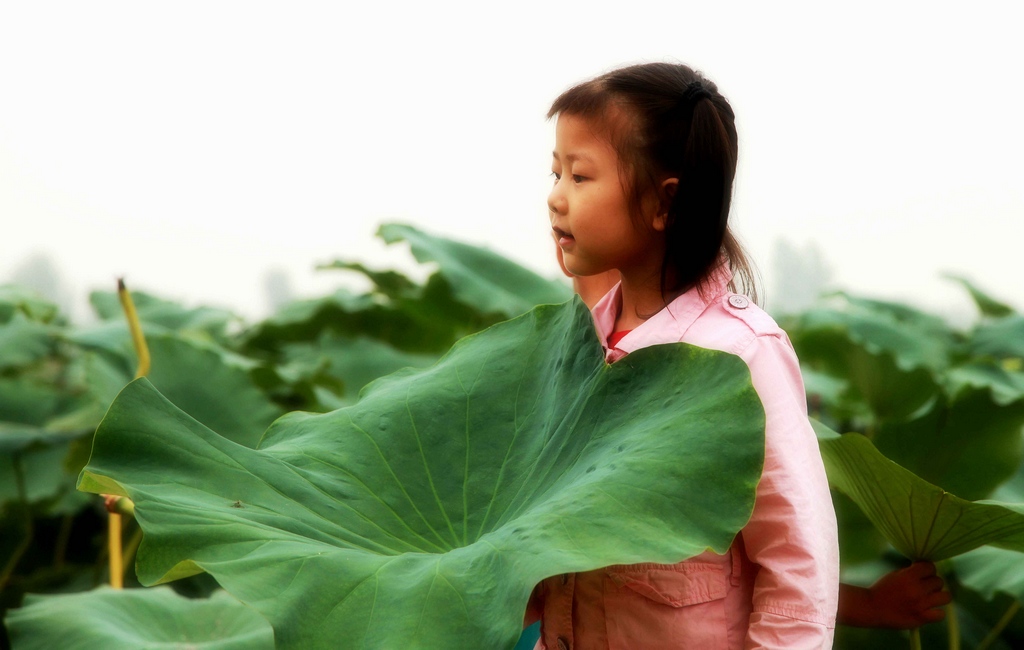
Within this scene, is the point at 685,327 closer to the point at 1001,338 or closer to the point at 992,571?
the point at 992,571

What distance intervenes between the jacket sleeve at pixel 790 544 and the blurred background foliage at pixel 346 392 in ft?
0.96

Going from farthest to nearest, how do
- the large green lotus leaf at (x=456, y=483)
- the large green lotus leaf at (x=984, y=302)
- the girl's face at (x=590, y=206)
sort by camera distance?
the large green lotus leaf at (x=984, y=302) → the girl's face at (x=590, y=206) → the large green lotus leaf at (x=456, y=483)

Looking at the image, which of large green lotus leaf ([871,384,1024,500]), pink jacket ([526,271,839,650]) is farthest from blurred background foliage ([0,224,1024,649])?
pink jacket ([526,271,839,650])

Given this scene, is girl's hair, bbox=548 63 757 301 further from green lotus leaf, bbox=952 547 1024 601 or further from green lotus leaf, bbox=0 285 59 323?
green lotus leaf, bbox=0 285 59 323

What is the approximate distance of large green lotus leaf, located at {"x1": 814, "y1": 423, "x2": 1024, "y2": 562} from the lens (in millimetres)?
821

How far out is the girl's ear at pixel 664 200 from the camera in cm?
76

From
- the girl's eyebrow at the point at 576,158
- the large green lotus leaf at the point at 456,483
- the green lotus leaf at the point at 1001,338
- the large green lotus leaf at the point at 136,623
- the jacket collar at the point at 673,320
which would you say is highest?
the girl's eyebrow at the point at 576,158

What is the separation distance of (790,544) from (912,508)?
0.73 feet

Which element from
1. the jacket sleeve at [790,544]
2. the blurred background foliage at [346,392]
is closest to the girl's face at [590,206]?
the jacket sleeve at [790,544]

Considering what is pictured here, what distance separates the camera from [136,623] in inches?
42.1

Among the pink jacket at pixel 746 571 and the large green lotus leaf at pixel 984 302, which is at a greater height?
the pink jacket at pixel 746 571

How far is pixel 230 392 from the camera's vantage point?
150 cm

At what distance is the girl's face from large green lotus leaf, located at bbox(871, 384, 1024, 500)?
523mm

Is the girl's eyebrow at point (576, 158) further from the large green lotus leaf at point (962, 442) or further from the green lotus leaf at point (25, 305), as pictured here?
the green lotus leaf at point (25, 305)
